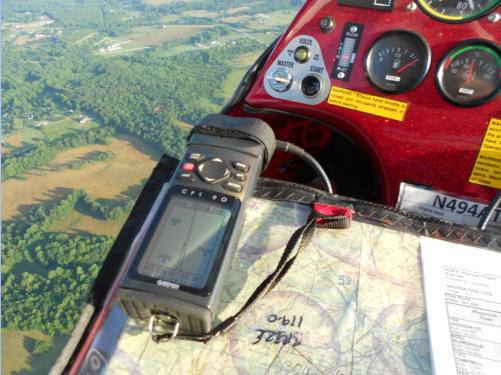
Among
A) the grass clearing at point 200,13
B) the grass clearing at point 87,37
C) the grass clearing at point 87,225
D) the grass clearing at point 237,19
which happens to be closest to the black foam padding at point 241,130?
the grass clearing at point 87,225

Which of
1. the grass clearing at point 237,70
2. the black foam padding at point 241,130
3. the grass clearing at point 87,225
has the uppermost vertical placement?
the grass clearing at point 237,70

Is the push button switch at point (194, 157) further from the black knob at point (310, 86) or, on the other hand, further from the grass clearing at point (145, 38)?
the grass clearing at point (145, 38)

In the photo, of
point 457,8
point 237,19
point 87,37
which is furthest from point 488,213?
point 237,19

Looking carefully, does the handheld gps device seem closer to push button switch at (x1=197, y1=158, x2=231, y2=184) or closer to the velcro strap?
push button switch at (x1=197, y1=158, x2=231, y2=184)

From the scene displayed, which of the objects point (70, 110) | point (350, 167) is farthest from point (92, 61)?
point (350, 167)

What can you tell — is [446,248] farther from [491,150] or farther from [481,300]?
[491,150]

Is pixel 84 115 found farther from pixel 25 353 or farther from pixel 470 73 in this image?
pixel 470 73
